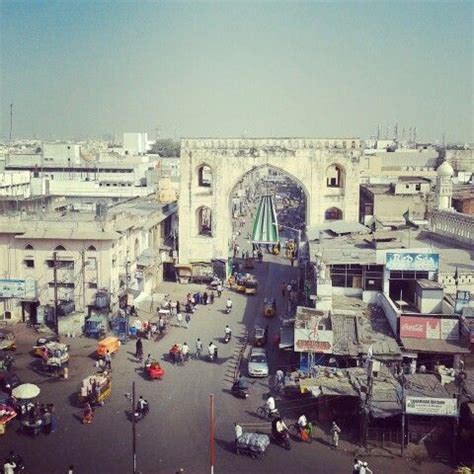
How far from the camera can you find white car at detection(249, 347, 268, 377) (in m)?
21.4

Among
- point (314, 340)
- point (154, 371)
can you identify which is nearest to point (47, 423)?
point (154, 371)

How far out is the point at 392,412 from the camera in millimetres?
16219

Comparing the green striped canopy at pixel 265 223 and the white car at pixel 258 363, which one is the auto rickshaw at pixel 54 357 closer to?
the white car at pixel 258 363

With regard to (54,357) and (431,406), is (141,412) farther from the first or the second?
(431,406)

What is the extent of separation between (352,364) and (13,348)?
42.0ft

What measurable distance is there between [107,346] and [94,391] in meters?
4.24

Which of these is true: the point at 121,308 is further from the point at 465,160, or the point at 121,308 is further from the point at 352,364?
the point at 465,160

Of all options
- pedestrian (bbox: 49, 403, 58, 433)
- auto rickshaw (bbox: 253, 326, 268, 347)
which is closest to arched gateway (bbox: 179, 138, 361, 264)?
auto rickshaw (bbox: 253, 326, 268, 347)

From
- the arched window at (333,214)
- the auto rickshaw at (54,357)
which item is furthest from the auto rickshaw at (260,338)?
the arched window at (333,214)

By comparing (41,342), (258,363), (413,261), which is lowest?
(258,363)

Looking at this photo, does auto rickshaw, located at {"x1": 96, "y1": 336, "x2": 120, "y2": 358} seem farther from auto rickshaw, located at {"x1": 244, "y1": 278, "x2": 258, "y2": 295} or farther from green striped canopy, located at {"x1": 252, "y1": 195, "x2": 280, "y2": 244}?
green striped canopy, located at {"x1": 252, "y1": 195, "x2": 280, "y2": 244}

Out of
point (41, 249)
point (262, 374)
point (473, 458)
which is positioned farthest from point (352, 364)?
point (41, 249)

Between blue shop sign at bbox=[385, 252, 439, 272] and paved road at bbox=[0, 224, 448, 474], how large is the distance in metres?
5.52

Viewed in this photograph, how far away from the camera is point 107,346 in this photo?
75.9ft
